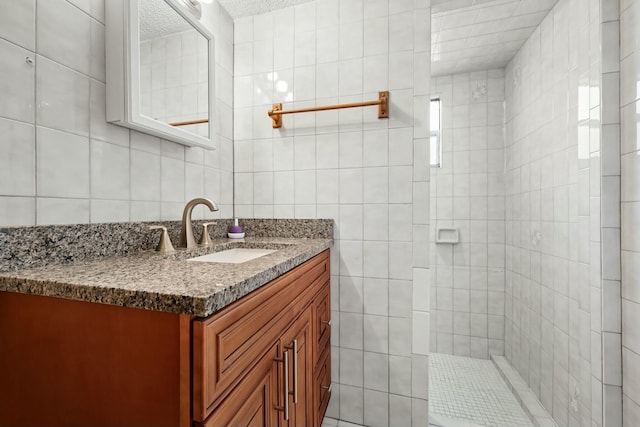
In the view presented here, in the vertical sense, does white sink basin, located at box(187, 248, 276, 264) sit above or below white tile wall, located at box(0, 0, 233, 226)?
below

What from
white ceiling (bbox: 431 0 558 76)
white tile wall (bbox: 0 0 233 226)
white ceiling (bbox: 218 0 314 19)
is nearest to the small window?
white ceiling (bbox: 431 0 558 76)

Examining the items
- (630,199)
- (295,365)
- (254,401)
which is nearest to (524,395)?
(630,199)

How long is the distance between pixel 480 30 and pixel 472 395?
2604 mm

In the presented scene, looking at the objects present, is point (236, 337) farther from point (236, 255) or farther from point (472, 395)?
point (472, 395)

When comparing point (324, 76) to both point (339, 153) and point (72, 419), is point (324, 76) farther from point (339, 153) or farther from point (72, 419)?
point (72, 419)

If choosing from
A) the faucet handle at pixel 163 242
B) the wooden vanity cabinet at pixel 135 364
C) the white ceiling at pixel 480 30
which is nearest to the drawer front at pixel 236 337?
the wooden vanity cabinet at pixel 135 364

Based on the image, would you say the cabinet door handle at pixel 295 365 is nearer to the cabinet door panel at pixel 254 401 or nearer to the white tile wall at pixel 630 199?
the cabinet door panel at pixel 254 401

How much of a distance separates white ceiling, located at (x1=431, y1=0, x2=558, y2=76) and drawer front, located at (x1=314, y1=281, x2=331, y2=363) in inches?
67.8

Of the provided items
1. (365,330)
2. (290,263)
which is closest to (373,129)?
(290,263)

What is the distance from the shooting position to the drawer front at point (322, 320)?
1.26m

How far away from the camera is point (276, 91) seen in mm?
1696

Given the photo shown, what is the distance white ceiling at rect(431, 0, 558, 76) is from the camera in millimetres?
1702

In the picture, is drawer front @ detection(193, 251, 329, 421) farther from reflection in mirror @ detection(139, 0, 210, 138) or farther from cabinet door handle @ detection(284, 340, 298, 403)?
reflection in mirror @ detection(139, 0, 210, 138)

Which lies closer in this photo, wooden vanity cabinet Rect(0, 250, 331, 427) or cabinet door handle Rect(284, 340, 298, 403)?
wooden vanity cabinet Rect(0, 250, 331, 427)
